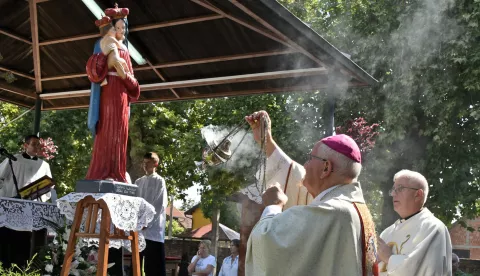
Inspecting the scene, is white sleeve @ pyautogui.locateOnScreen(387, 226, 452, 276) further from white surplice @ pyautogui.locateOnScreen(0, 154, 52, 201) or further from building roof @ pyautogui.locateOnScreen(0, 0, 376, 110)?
white surplice @ pyautogui.locateOnScreen(0, 154, 52, 201)

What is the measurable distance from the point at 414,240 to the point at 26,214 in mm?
4085

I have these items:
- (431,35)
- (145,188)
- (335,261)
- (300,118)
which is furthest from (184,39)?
(300,118)

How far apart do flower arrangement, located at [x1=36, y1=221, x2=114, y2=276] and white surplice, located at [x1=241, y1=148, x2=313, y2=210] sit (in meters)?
1.80

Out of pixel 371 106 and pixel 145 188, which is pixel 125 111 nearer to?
pixel 145 188

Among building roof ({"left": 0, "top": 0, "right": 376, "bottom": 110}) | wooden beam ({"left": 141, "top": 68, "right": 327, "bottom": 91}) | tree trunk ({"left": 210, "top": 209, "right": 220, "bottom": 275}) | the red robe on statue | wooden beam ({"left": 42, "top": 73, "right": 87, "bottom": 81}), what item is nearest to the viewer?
the red robe on statue

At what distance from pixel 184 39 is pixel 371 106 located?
11402mm

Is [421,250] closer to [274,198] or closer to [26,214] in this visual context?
[274,198]

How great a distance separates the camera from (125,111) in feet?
18.7

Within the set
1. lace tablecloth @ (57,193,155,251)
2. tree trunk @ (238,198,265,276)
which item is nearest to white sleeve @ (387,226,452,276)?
tree trunk @ (238,198,265,276)

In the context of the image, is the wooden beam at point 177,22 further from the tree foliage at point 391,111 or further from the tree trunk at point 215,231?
the tree trunk at point 215,231

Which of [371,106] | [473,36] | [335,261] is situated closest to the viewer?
[335,261]

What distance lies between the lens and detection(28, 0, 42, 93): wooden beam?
8475 millimetres

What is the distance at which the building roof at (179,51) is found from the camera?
684 centimetres

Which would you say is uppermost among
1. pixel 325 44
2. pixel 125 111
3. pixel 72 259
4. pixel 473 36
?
pixel 473 36
